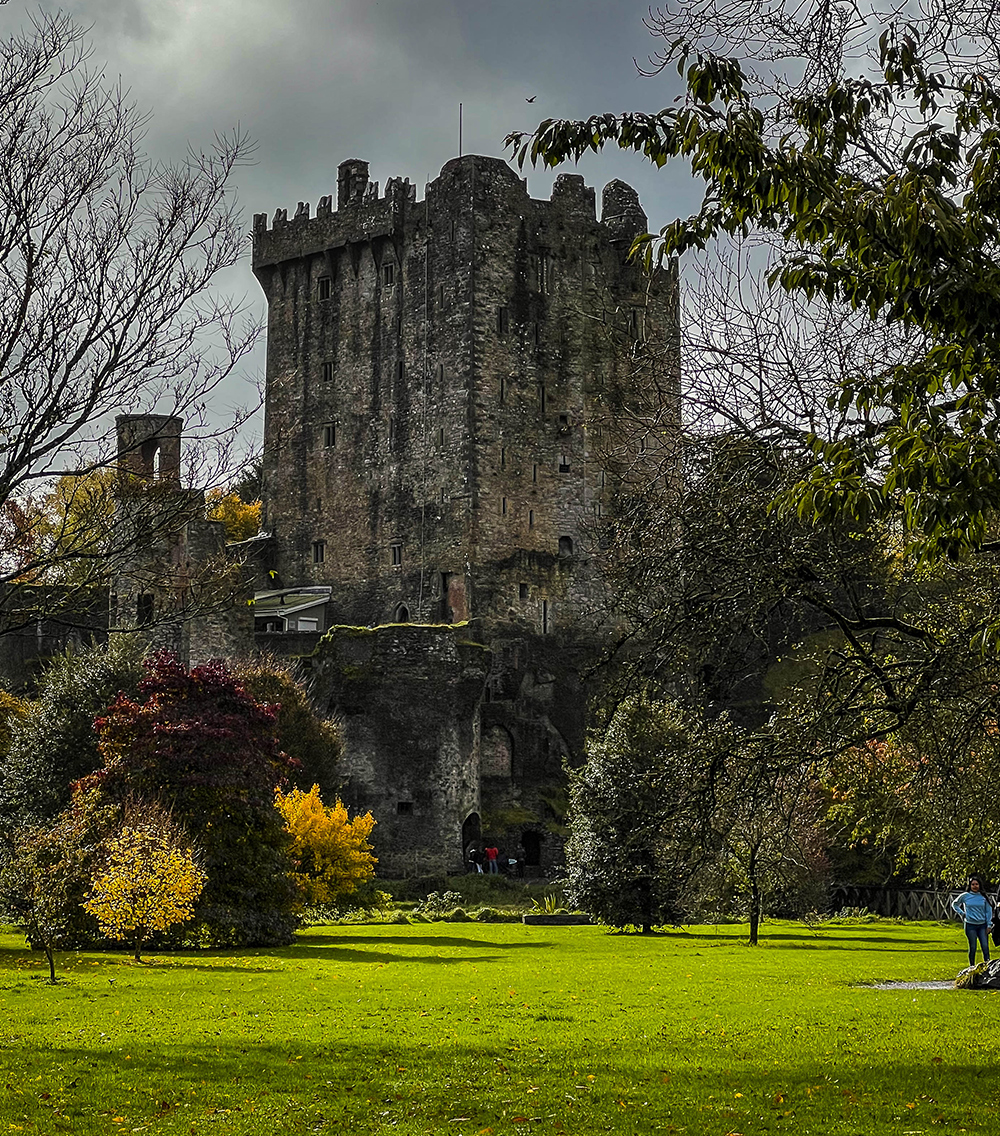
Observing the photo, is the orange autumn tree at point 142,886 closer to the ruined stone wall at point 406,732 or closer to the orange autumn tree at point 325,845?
the orange autumn tree at point 325,845

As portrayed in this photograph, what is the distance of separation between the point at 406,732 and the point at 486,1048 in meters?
35.7

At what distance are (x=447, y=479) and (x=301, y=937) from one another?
33598mm

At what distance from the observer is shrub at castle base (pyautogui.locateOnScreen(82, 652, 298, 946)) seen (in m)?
23.8

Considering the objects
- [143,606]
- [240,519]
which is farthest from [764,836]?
[240,519]

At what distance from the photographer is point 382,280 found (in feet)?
201

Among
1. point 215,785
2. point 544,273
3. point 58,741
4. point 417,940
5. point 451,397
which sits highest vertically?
point 544,273

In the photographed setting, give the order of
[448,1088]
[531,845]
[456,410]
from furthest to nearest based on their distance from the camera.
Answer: [456,410] < [531,845] < [448,1088]

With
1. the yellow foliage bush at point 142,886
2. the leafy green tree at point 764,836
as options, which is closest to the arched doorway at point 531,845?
the leafy green tree at point 764,836

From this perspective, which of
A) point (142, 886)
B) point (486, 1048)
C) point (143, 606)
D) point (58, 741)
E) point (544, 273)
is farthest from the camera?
point (544, 273)

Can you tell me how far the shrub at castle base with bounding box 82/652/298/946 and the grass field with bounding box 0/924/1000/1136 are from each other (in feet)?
7.91

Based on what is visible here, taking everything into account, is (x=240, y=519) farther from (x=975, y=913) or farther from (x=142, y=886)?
(x=975, y=913)

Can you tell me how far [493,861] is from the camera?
48469mm

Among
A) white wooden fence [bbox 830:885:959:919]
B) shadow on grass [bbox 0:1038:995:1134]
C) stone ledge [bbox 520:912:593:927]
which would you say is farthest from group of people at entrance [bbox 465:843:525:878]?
shadow on grass [bbox 0:1038:995:1134]

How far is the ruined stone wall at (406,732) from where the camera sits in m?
46.8
